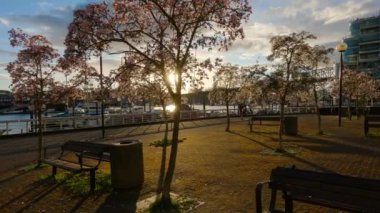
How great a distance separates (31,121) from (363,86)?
29233 millimetres

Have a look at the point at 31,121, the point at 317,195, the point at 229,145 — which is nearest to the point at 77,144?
the point at 317,195

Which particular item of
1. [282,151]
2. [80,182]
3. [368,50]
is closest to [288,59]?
[282,151]

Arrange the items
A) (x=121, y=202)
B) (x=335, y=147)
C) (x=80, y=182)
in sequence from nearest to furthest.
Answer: (x=121, y=202)
(x=80, y=182)
(x=335, y=147)

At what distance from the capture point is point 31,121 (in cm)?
2473

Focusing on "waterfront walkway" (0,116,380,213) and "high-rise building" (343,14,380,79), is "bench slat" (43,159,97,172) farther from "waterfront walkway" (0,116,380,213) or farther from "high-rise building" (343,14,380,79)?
"high-rise building" (343,14,380,79)

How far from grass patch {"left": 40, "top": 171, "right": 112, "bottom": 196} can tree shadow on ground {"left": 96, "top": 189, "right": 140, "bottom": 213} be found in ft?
1.42

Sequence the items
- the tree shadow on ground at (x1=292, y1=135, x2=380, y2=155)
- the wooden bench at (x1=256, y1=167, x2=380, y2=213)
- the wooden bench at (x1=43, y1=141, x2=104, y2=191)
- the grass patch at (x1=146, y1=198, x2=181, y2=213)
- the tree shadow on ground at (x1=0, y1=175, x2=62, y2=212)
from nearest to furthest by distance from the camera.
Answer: the wooden bench at (x1=256, y1=167, x2=380, y2=213)
the grass patch at (x1=146, y1=198, x2=181, y2=213)
the tree shadow on ground at (x1=0, y1=175, x2=62, y2=212)
the wooden bench at (x1=43, y1=141, x2=104, y2=191)
the tree shadow on ground at (x1=292, y1=135, x2=380, y2=155)

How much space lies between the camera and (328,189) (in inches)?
191

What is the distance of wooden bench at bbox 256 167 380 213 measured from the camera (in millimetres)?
4508

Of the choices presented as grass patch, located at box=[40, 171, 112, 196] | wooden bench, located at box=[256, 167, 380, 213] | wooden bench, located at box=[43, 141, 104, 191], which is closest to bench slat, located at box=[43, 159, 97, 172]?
wooden bench, located at box=[43, 141, 104, 191]

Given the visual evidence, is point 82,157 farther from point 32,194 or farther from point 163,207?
point 163,207

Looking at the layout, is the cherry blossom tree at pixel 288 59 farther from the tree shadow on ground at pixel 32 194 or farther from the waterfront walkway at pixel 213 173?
the tree shadow on ground at pixel 32 194

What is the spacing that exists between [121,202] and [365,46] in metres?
122

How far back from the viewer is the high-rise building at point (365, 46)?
112 meters
